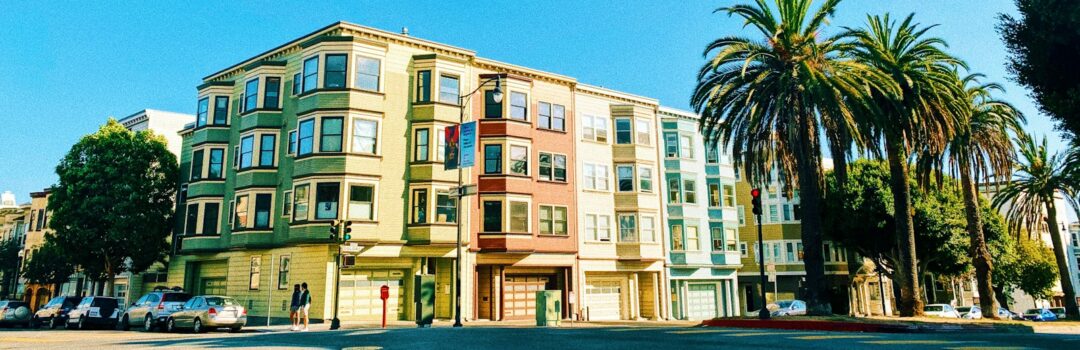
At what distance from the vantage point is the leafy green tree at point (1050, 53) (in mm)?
13797

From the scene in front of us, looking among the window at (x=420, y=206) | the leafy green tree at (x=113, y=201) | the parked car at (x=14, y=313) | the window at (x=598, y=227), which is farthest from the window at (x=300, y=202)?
the parked car at (x=14, y=313)

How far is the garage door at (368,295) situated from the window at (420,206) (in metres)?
2.89

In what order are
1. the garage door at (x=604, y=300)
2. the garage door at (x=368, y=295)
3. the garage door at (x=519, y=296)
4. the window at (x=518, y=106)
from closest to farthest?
the garage door at (x=368, y=295), the garage door at (x=519, y=296), the window at (x=518, y=106), the garage door at (x=604, y=300)

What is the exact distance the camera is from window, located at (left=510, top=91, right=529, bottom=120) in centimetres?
3800

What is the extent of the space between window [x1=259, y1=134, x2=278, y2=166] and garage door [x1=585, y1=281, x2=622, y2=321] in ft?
63.1

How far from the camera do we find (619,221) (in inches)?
1673

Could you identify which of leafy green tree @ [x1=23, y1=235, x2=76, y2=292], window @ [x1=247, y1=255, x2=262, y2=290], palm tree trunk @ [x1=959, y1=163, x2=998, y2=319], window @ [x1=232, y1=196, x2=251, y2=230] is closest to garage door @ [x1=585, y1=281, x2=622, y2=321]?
window @ [x1=247, y1=255, x2=262, y2=290]

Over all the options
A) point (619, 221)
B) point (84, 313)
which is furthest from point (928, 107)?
point (84, 313)

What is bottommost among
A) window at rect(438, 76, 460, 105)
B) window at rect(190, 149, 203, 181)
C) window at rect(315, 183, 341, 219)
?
window at rect(315, 183, 341, 219)

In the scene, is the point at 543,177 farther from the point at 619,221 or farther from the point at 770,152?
the point at 770,152

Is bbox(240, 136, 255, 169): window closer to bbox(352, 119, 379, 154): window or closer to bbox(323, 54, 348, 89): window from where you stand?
bbox(323, 54, 348, 89): window

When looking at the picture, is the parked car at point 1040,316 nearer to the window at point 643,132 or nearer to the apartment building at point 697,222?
the apartment building at point 697,222

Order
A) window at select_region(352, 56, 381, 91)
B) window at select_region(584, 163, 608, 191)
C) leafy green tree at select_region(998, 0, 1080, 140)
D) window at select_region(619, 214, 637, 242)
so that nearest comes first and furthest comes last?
1. leafy green tree at select_region(998, 0, 1080, 140)
2. window at select_region(352, 56, 381, 91)
3. window at select_region(584, 163, 608, 191)
4. window at select_region(619, 214, 637, 242)

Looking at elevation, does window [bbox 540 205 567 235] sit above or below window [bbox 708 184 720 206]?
below
